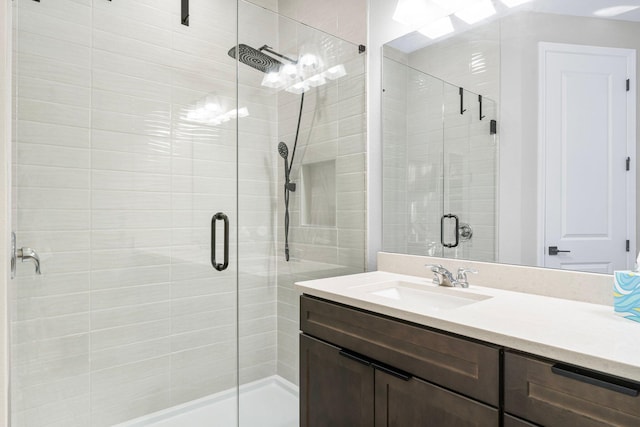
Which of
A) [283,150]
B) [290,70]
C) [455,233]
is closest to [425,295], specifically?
[455,233]

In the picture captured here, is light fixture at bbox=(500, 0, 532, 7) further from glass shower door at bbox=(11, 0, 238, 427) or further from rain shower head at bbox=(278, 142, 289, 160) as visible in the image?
glass shower door at bbox=(11, 0, 238, 427)

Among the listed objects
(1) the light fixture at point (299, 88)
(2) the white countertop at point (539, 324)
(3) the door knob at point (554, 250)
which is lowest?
(2) the white countertop at point (539, 324)

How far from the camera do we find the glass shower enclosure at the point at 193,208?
5.71 feet

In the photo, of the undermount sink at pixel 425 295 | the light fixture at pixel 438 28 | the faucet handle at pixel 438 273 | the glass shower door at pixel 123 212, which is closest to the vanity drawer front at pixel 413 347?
the undermount sink at pixel 425 295

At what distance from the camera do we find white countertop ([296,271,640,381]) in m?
0.78

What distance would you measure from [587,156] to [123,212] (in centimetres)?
199

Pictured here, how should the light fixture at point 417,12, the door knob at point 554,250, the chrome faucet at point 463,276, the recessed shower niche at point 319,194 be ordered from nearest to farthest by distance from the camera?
the door knob at point 554,250 → the chrome faucet at point 463,276 → the light fixture at point 417,12 → the recessed shower niche at point 319,194

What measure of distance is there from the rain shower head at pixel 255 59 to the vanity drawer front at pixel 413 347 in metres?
1.18

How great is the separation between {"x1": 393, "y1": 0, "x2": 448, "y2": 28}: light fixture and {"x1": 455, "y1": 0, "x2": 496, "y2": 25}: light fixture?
0.09 metres

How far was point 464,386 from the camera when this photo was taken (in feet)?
3.21

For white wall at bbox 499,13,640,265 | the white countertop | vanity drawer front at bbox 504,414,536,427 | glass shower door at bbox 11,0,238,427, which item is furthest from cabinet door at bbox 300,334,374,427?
white wall at bbox 499,13,640,265

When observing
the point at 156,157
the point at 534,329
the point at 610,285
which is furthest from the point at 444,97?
the point at 156,157

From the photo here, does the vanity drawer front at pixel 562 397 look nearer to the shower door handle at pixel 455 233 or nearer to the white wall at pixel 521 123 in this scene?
the white wall at pixel 521 123

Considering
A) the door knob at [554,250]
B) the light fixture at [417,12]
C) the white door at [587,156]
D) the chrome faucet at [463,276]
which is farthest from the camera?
the light fixture at [417,12]
